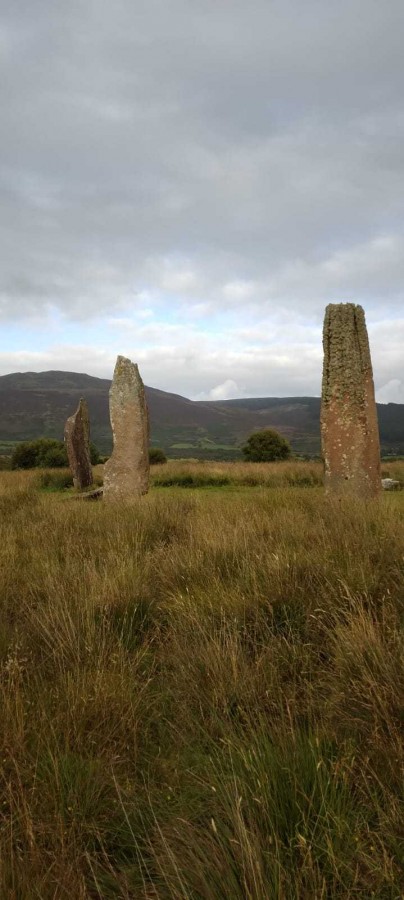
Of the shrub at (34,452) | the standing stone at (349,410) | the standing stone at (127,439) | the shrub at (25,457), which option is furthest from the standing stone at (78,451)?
the shrub at (25,457)

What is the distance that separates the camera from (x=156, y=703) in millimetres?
2600

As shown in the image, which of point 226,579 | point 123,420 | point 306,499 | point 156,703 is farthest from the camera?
point 123,420

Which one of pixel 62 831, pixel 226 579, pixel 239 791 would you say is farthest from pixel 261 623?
pixel 62 831

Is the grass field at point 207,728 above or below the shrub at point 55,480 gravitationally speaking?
below

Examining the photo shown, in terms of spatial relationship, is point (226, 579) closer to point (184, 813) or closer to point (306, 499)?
point (184, 813)

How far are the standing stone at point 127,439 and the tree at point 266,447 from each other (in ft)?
62.9

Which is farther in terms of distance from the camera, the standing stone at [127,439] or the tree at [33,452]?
the tree at [33,452]

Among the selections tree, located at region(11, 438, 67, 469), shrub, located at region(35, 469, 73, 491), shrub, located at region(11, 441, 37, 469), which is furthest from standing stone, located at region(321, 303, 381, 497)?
shrub, located at region(11, 441, 37, 469)

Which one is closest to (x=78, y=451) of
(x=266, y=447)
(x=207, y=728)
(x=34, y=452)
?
(x=34, y=452)

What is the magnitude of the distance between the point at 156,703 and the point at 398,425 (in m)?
178

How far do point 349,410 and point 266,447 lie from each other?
70.4 ft

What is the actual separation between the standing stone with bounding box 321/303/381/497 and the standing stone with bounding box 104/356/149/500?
3.70 metres

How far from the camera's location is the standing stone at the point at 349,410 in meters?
8.88

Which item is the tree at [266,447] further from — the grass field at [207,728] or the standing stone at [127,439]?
the grass field at [207,728]
